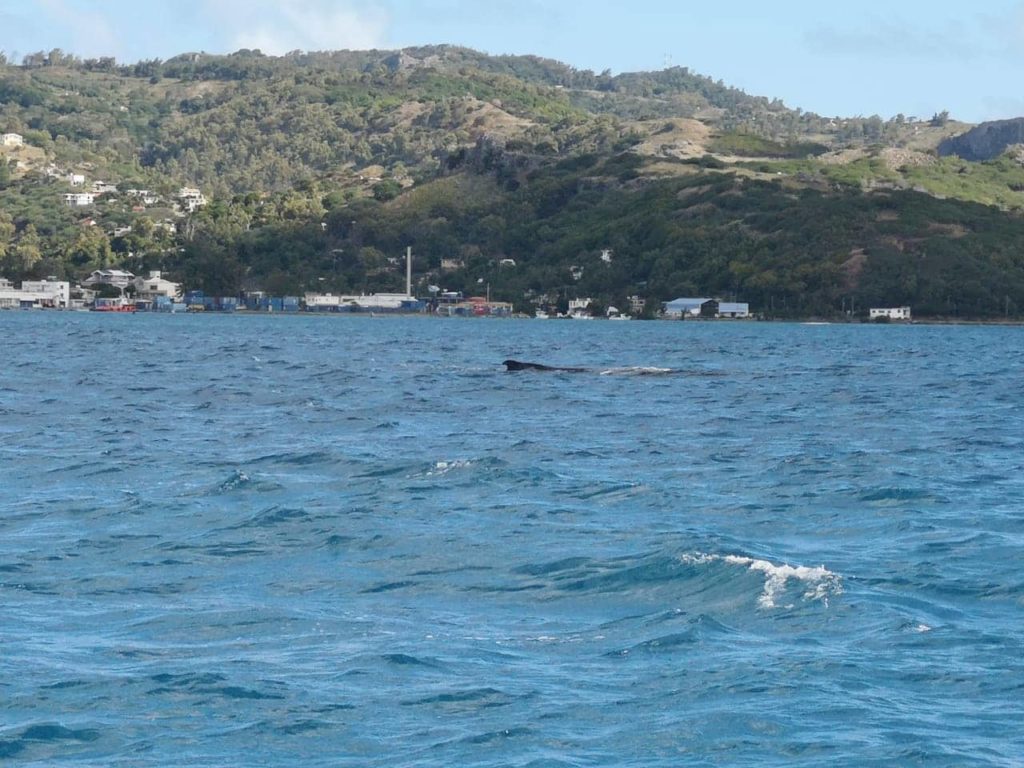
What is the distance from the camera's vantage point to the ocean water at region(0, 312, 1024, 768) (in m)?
15.3

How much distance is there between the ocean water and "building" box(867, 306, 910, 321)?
135 metres

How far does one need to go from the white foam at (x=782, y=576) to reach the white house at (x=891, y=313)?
16083 centimetres

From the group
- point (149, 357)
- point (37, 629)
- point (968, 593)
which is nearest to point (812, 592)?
point (968, 593)

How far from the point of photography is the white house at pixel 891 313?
179m

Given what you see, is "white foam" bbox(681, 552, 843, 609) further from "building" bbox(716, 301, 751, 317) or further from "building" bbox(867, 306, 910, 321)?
"building" bbox(716, 301, 751, 317)

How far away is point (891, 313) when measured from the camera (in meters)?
180

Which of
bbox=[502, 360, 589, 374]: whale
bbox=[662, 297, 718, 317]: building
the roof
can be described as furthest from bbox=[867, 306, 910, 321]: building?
bbox=[502, 360, 589, 374]: whale

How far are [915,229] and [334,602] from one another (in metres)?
187

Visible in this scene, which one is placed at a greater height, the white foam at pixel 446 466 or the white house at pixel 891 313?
the white house at pixel 891 313

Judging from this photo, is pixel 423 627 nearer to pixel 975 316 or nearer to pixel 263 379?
pixel 263 379

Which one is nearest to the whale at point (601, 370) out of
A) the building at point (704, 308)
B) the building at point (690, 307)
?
the building at point (704, 308)

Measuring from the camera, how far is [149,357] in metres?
84.2

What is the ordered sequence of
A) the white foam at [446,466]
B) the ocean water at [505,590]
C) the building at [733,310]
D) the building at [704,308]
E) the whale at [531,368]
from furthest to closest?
the building at [704,308], the building at [733,310], the whale at [531,368], the white foam at [446,466], the ocean water at [505,590]

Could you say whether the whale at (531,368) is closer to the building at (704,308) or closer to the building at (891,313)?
the building at (891,313)
